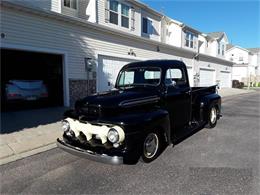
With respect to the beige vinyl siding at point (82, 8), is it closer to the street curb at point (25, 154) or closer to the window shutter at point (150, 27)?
the window shutter at point (150, 27)

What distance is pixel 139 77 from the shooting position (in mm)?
5301

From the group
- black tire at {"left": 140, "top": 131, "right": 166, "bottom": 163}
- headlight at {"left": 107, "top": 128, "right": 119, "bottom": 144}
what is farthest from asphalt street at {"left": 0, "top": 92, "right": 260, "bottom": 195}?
headlight at {"left": 107, "top": 128, "right": 119, "bottom": 144}

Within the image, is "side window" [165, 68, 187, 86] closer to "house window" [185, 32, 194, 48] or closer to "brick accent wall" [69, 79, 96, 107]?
A: "brick accent wall" [69, 79, 96, 107]

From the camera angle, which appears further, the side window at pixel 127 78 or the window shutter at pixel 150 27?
the window shutter at pixel 150 27

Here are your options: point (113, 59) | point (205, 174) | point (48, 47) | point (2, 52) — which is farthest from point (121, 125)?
point (113, 59)

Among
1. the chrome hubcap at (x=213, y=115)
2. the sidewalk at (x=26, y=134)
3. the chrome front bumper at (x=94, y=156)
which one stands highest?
the chrome hubcap at (x=213, y=115)

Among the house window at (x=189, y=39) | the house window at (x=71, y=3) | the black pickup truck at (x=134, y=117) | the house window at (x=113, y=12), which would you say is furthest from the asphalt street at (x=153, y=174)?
the house window at (x=189, y=39)

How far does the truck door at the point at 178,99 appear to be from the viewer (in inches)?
195

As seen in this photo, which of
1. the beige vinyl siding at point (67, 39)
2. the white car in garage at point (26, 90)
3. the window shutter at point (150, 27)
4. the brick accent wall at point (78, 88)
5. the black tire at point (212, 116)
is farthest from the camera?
the window shutter at point (150, 27)

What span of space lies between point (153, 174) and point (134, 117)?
1.03 meters

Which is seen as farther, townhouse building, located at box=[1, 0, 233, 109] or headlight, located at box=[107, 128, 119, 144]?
townhouse building, located at box=[1, 0, 233, 109]

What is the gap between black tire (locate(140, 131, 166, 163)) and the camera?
3999mm

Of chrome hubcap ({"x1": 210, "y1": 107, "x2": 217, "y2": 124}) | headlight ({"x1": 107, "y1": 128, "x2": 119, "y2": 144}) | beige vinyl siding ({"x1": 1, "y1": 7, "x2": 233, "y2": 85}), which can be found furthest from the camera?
beige vinyl siding ({"x1": 1, "y1": 7, "x2": 233, "y2": 85})

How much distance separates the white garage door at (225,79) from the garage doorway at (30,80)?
24.0m
